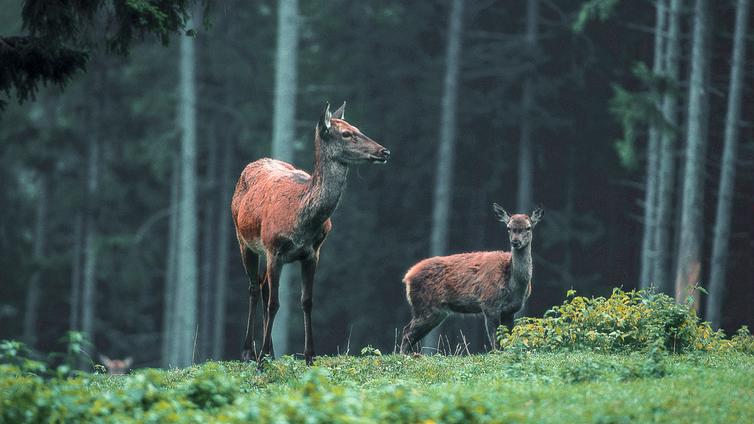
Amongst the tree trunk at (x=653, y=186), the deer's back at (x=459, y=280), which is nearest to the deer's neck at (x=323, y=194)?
the deer's back at (x=459, y=280)

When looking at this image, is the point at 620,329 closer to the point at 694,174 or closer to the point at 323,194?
the point at 323,194

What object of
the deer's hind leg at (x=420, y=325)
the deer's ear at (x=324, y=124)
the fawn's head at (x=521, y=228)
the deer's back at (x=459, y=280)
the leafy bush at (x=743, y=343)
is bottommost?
the deer's hind leg at (x=420, y=325)

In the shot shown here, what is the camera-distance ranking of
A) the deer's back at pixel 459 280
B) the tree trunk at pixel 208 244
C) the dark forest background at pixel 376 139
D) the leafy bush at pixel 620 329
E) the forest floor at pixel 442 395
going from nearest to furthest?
the forest floor at pixel 442 395, the leafy bush at pixel 620 329, the deer's back at pixel 459 280, the dark forest background at pixel 376 139, the tree trunk at pixel 208 244

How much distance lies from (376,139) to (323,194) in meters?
24.2

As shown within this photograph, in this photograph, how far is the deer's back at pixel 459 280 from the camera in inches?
627

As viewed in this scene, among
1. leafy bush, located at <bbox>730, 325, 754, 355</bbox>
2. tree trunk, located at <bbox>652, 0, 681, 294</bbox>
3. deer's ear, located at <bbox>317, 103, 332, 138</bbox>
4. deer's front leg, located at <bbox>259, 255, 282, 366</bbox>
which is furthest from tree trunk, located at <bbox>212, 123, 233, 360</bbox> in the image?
leafy bush, located at <bbox>730, 325, 754, 355</bbox>

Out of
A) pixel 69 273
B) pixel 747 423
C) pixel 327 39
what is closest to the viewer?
pixel 747 423

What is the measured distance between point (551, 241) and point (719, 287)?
35.6 ft

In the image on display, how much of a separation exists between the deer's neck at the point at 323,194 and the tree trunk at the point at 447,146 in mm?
18299

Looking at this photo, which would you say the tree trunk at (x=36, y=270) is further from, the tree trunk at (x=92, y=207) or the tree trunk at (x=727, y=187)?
the tree trunk at (x=727, y=187)

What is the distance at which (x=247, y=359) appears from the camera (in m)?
14.8

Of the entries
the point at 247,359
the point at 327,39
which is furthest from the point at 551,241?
the point at 247,359

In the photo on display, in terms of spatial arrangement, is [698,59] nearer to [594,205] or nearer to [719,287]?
[719,287]

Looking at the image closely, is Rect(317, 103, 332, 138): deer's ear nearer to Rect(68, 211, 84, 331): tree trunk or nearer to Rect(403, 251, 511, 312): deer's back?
Rect(403, 251, 511, 312): deer's back
